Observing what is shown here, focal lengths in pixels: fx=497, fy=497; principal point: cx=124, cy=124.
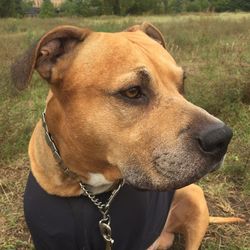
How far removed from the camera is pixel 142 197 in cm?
311

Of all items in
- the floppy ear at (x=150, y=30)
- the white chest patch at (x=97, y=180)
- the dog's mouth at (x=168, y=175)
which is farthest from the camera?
the floppy ear at (x=150, y=30)

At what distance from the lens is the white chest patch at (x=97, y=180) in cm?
289

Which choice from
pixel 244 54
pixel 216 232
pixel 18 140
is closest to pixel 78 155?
pixel 216 232

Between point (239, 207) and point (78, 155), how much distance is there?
2076 millimetres

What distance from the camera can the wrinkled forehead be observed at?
2.60 metres

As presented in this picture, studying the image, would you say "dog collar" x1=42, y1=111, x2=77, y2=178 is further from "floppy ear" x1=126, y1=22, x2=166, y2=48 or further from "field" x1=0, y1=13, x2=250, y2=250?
"field" x1=0, y1=13, x2=250, y2=250

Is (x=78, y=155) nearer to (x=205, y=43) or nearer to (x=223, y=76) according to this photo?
(x=223, y=76)

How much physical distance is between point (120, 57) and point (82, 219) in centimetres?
99

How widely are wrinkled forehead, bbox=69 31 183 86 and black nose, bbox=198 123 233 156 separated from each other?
47 cm

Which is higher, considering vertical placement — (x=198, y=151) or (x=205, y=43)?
(x=198, y=151)

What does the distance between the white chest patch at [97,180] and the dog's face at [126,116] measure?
45 mm

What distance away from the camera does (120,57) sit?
2.64 metres

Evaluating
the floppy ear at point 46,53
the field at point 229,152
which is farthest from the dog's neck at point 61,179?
the field at point 229,152

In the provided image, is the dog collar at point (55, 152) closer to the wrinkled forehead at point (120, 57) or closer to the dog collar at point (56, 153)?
the dog collar at point (56, 153)
